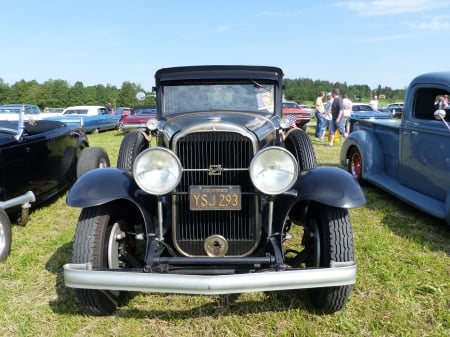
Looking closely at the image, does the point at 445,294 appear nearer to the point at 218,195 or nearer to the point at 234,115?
the point at 218,195

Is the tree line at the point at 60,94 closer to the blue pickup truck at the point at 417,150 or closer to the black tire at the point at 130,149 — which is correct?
the blue pickup truck at the point at 417,150

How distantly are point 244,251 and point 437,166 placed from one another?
2.78 meters

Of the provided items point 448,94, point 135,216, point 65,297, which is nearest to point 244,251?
point 135,216

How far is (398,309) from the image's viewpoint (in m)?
2.73

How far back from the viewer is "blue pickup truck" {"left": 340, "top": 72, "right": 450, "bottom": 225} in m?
4.27

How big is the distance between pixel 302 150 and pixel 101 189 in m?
1.99

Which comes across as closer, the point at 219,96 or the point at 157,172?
the point at 157,172

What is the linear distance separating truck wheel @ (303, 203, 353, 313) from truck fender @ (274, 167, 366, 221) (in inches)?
5.5

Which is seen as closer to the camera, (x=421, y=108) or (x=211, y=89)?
(x=211, y=89)

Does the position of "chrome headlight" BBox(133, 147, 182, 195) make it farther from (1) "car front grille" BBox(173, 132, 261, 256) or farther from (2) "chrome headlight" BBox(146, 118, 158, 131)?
(2) "chrome headlight" BBox(146, 118, 158, 131)

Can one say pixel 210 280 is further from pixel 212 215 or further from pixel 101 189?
pixel 101 189

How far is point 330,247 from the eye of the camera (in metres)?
2.58

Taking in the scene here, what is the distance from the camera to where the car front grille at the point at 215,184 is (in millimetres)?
2623

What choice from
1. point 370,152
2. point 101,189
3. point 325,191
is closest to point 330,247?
point 325,191
